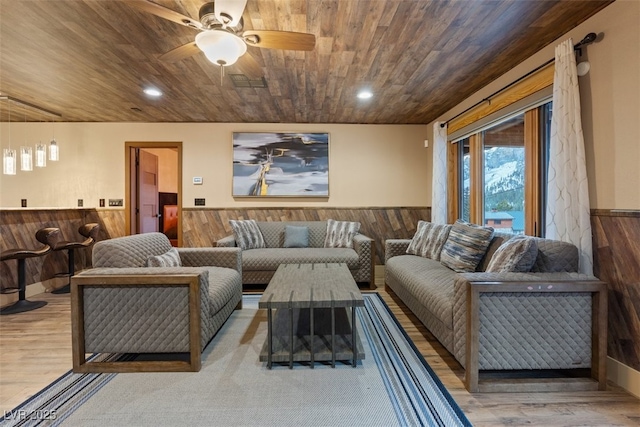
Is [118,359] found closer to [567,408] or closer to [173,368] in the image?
[173,368]

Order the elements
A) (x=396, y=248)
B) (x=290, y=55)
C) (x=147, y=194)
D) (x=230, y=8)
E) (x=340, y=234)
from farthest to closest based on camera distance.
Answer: (x=147, y=194) → (x=340, y=234) → (x=396, y=248) → (x=290, y=55) → (x=230, y=8)

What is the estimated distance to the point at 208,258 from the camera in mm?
2873

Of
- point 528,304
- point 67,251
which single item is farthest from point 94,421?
point 67,251

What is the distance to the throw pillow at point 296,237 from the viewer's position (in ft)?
13.9

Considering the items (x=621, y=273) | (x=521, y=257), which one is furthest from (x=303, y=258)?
(x=621, y=273)

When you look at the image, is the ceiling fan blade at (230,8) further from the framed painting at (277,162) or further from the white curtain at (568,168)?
the framed painting at (277,162)

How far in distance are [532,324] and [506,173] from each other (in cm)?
192

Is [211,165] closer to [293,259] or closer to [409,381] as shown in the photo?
[293,259]

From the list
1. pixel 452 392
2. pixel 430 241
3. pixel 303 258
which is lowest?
pixel 452 392

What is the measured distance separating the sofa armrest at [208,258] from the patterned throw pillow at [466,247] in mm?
2125

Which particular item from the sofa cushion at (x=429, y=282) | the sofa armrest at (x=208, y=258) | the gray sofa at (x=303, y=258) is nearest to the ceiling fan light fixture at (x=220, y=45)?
the sofa armrest at (x=208, y=258)

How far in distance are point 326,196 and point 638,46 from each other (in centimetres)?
362

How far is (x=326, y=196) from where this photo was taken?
15.7 feet

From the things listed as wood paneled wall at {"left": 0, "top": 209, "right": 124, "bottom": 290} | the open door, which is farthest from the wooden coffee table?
the open door
